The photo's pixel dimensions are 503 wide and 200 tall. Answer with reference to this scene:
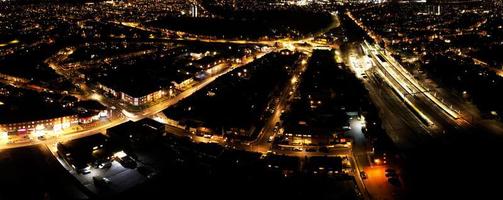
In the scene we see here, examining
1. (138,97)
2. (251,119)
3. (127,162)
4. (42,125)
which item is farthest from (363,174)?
(42,125)

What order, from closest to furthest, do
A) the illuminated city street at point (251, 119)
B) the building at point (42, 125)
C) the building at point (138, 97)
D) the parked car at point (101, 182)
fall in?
the parked car at point (101, 182) < the illuminated city street at point (251, 119) < the building at point (42, 125) < the building at point (138, 97)

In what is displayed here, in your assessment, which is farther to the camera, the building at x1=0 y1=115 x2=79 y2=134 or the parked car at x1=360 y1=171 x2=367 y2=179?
A: the building at x1=0 y1=115 x2=79 y2=134

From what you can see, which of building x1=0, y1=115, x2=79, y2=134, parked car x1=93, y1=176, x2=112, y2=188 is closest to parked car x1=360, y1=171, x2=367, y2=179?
parked car x1=93, y1=176, x2=112, y2=188

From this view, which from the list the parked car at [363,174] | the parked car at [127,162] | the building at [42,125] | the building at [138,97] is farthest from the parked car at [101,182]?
the parked car at [363,174]

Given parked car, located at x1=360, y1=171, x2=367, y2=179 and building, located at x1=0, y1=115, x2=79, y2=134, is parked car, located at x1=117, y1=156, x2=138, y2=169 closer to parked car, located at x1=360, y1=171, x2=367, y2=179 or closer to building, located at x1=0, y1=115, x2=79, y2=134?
building, located at x1=0, y1=115, x2=79, y2=134

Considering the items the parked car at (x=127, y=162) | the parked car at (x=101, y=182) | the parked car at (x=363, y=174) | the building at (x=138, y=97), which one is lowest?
the parked car at (x=101, y=182)

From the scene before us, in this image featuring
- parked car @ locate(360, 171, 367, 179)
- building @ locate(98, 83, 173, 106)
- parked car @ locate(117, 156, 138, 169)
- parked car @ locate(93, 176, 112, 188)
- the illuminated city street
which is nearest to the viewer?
parked car @ locate(93, 176, 112, 188)

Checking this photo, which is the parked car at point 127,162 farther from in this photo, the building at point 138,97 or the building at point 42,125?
the building at point 138,97

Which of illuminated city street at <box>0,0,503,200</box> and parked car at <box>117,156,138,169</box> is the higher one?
illuminated city street at <box>0,0,503,200</box>

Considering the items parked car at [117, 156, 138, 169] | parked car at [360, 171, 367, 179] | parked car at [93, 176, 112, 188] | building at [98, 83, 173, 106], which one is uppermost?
parked car at [360, 171, 367, 179]

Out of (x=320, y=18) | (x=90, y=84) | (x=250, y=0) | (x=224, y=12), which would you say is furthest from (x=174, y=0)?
(x=90, y=84)

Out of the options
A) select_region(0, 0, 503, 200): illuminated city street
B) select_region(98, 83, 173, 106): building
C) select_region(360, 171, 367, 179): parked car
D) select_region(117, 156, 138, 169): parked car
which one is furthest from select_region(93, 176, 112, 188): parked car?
select_region(360, 171, 367, 179): parked car

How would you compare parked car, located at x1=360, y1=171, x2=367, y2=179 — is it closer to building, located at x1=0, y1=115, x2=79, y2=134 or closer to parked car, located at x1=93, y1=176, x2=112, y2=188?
parked car, located at x1=93, y1=176, x2=112, y2=188

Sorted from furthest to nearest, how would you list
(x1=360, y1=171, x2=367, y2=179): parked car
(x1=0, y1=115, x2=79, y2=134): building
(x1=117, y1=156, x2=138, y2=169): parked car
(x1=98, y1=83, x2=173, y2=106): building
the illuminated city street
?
(x1=98, y1=83, x2=173, y2=106): building, (x1=0, y1=115, x2=79, y2=134): building, (x1=117, y1=156, x2=138, y2=169): parked car, (x1=360, y1=171, x2=367, y2=179): parked car, the illuminated city street
